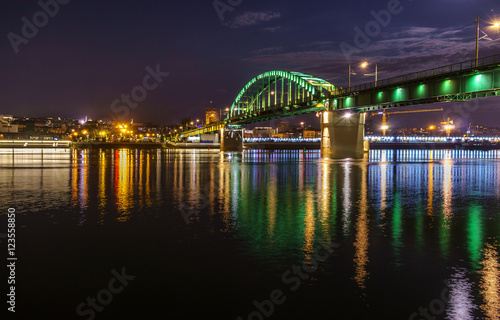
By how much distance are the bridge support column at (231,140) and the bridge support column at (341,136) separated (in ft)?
192

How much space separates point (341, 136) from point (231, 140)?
65.0 meters

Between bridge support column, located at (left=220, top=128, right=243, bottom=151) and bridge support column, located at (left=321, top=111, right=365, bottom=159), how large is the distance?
58430 millimetres

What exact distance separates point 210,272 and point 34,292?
3.22 meters

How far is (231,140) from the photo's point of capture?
134375mm

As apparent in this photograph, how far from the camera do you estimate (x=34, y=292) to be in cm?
823

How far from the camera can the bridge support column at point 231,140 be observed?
431 ft

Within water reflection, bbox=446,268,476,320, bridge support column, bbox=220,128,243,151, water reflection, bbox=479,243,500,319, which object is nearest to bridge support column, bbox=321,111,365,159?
bridge support column, bbox=220,128,243,151

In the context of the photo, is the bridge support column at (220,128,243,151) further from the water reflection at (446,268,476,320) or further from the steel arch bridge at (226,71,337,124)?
the water reflection at (446,268,476,320)

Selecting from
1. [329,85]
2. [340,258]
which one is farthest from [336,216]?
[329,85]

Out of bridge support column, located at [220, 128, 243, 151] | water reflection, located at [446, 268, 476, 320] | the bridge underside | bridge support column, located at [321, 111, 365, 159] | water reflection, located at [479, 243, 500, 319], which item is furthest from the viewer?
bridge support column, located at [220, 128, 243, 151]

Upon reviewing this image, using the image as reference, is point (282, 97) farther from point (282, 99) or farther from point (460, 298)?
point (460, 298)

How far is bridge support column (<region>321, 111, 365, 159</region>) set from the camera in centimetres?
7106

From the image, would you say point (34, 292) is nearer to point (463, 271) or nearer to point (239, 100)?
point (463, 271)

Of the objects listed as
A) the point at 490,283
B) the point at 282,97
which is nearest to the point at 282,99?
the point at 282,97
